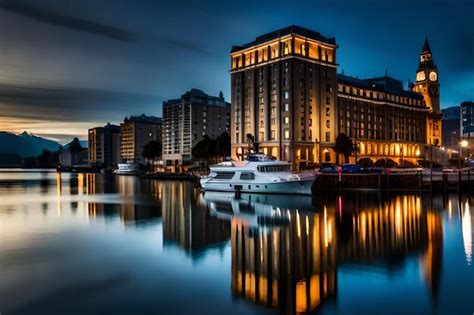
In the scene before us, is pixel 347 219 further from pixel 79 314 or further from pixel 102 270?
pixel 79 314

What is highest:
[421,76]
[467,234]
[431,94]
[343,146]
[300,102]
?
[421,76]

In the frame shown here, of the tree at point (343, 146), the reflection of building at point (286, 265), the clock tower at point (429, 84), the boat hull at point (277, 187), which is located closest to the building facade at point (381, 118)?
the clock tower at point (429, 84)

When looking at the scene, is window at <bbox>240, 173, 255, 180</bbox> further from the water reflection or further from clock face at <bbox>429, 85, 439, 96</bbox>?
clock face at <bbox>429, 85, 439, 96</bbox>

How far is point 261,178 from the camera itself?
56188 millimetres

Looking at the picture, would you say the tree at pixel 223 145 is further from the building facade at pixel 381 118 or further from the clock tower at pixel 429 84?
→ the clock tower at pixel 429 84

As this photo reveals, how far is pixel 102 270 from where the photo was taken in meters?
19.6

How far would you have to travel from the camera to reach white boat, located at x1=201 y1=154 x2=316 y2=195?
54.5 metres

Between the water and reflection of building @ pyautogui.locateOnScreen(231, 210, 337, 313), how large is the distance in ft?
0.19

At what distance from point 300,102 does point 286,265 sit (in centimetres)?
9082

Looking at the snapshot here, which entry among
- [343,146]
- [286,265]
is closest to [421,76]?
[343,146]

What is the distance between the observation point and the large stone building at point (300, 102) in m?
106

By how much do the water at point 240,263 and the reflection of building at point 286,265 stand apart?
2.3 inches

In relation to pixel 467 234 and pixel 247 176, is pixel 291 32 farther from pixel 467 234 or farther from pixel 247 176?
pixel 467 234

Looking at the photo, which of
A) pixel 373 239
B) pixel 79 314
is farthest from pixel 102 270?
pixel 373 239
